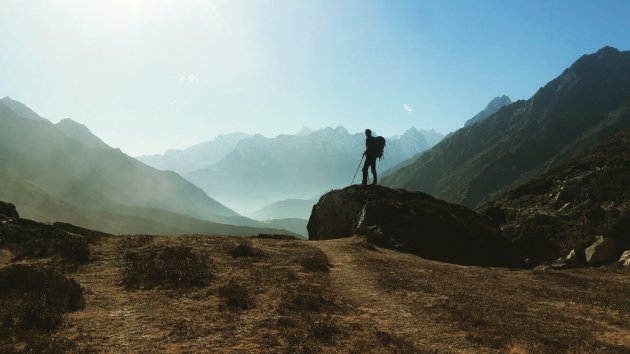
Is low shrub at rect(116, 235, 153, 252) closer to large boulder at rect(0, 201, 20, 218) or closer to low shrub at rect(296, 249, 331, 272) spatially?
low shrub at rect(296, 249, 331, 272)

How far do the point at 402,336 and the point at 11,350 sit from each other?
8231mm

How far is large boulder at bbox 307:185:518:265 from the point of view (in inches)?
1089

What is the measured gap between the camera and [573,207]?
152ft

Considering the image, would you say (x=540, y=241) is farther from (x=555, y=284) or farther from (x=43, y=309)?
(x=43, y=309)

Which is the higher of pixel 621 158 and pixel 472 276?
pixel 621 158

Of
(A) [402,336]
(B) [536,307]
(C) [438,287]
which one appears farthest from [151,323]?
(B) [536,307]

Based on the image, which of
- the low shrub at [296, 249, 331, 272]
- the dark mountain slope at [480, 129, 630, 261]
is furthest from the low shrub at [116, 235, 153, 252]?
the dark mountain slope at [480, 129, 630, 261]

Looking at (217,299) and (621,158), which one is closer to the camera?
(217,299)

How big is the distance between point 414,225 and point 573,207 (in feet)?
92.1

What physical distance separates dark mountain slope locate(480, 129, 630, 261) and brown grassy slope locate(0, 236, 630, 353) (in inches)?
565

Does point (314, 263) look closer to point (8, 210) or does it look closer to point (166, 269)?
point (166, 269)

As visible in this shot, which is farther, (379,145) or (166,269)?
(379,145)

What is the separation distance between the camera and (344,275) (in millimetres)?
17500

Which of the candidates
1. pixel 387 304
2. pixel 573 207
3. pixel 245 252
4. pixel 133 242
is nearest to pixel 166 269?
pixel 245 252
